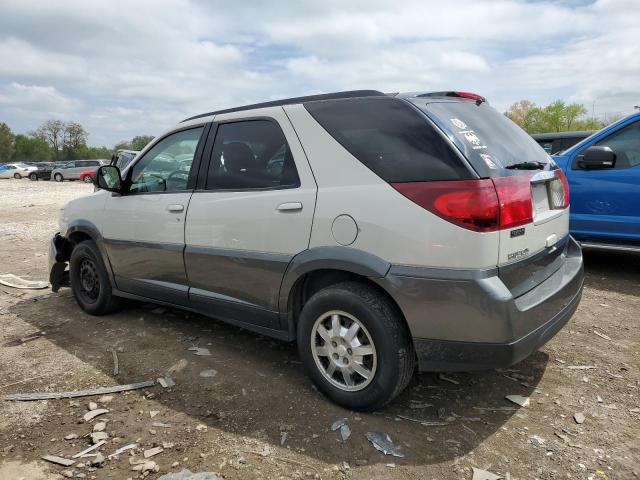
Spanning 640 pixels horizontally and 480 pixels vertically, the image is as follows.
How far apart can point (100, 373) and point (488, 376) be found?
9.24 ft

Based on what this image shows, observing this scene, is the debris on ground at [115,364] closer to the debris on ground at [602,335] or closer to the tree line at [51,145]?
the debris on ground at [602,335]

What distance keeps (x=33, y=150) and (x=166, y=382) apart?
320 ft

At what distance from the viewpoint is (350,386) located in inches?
118

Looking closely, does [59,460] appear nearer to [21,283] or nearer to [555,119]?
[21,283]

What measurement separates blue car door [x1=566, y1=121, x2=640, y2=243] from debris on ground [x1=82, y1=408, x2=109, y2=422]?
5.30 m

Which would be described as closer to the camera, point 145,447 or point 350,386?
point 145,447

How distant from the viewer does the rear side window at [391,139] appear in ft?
8.56

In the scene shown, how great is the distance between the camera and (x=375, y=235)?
273cm

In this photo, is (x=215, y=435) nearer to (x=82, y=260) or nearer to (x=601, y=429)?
(x=601, y=429)

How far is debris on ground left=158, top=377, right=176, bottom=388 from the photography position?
3.46 meters

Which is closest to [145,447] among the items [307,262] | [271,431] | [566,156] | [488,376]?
[271,431]

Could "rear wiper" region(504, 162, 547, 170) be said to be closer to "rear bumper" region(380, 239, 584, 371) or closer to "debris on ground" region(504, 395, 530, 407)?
"rear bumper" region(380, 239, 584, 371)

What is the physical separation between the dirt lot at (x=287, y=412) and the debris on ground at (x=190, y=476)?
6 cm

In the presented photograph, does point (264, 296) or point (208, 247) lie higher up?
point (208, 247)
